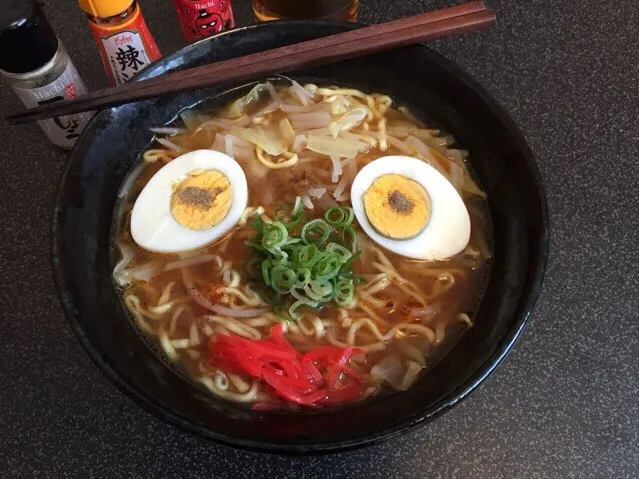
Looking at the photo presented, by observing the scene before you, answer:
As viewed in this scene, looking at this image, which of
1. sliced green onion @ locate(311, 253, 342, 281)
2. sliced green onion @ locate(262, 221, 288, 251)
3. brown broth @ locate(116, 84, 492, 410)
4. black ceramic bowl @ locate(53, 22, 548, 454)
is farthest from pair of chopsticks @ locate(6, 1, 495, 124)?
sliced green onion @ locate(311, 253, 342, 281)

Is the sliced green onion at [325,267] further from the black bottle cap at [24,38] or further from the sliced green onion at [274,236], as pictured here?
the black bottle cap at [24,38]

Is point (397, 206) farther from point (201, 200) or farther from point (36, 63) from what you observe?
point (36, 63)

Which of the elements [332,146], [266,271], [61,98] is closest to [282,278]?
[266,271]

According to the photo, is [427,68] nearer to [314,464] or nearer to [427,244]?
[427,244]

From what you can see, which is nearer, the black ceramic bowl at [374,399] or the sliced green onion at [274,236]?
the black ceramic bowl at [374,399]

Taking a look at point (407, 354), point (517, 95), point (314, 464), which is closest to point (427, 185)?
point (407, 354)

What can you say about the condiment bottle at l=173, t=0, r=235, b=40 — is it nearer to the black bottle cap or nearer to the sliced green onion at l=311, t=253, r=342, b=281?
the black bottle cap

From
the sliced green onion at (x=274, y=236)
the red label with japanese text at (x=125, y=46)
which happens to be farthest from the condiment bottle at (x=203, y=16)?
the sliced green onion at (x=274, y=236)
